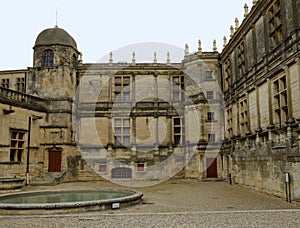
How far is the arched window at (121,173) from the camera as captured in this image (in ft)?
72.5

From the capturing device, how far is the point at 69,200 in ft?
34.9

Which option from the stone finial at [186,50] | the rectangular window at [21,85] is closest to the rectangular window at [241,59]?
the stone finial at [186,50]

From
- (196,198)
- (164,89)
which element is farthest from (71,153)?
(196,198)

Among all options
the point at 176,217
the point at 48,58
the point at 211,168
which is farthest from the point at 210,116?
the point at 176,217

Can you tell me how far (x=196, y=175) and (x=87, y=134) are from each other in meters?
8.28

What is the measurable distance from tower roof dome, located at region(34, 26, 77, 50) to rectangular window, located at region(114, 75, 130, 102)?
4.14m

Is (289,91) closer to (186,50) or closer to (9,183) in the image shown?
(186,50)

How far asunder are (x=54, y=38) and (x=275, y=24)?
14794 mm

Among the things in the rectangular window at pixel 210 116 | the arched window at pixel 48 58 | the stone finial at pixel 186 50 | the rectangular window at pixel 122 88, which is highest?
the stone finial at pixel 186 50

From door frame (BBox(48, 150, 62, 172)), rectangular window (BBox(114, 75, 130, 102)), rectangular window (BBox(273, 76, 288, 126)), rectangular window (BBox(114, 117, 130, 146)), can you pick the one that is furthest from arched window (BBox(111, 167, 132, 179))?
rectangular window (BBox(273, 76, 288, 126))

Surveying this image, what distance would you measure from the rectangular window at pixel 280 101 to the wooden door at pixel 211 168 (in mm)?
8503

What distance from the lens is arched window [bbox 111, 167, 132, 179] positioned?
72.5 feet

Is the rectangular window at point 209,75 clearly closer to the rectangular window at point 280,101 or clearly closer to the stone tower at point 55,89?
the rectangular window at point 280,101

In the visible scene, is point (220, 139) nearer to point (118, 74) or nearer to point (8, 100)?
point (118, 74)
